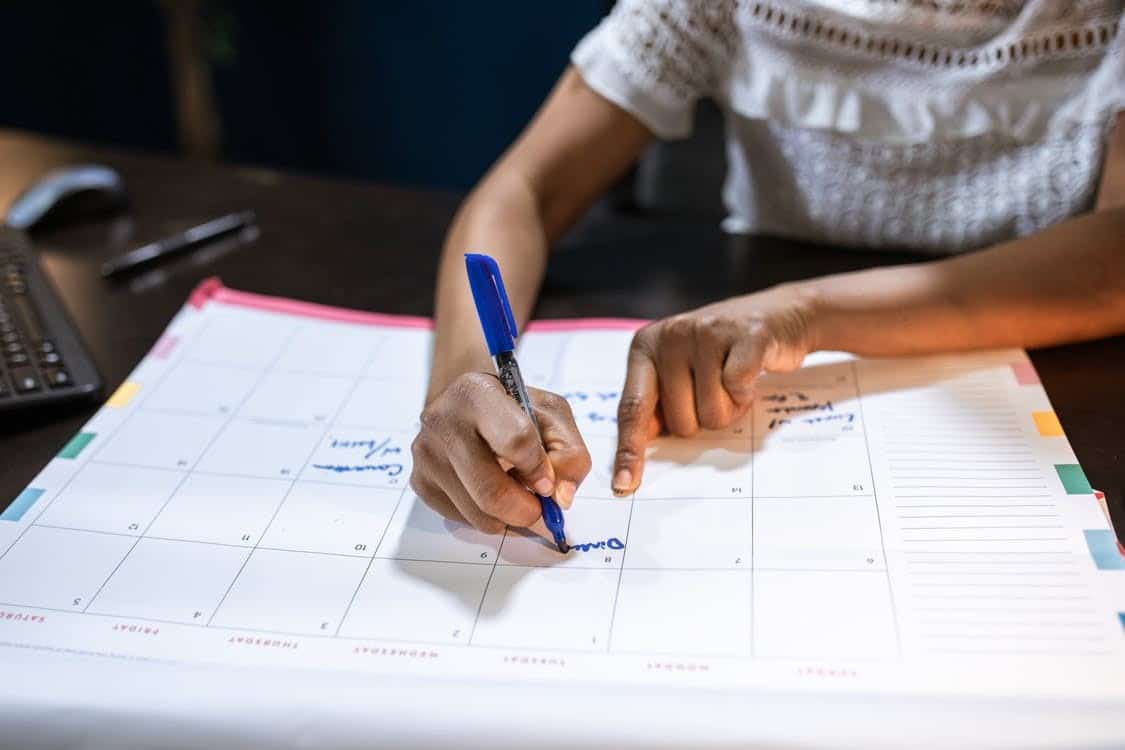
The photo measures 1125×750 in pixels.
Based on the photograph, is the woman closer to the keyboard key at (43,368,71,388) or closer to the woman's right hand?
the woman's right hand

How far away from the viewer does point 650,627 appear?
1.72 feet

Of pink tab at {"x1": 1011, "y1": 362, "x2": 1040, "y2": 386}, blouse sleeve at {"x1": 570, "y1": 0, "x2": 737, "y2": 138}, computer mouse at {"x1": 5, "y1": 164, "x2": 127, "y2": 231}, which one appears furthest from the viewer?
Answer: computer mouse at {"x1": 5, "y1": 164, "x2": 127, "y2": 231}

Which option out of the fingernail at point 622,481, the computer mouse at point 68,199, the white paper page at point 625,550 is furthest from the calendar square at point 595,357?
the computer mouse at point 68,199

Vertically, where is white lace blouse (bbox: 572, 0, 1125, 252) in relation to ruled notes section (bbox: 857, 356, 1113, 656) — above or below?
above

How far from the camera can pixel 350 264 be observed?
97cm

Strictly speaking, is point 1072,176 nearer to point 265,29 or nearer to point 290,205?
point 290,205

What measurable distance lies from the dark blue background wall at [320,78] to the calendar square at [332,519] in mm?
1477

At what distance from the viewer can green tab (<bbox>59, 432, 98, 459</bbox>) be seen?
0.70 m

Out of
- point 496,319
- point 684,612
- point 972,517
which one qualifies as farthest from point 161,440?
point 972,517

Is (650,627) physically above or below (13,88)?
below

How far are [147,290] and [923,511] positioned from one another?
682 millimetres

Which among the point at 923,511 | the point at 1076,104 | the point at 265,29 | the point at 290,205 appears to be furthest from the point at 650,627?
the point at 265,29

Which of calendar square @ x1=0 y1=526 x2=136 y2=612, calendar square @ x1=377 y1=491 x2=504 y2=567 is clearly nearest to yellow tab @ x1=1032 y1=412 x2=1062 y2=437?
calendar square @ x1=377 y1=491 x2=504 y2=567

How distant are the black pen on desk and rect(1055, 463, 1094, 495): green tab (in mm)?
767
